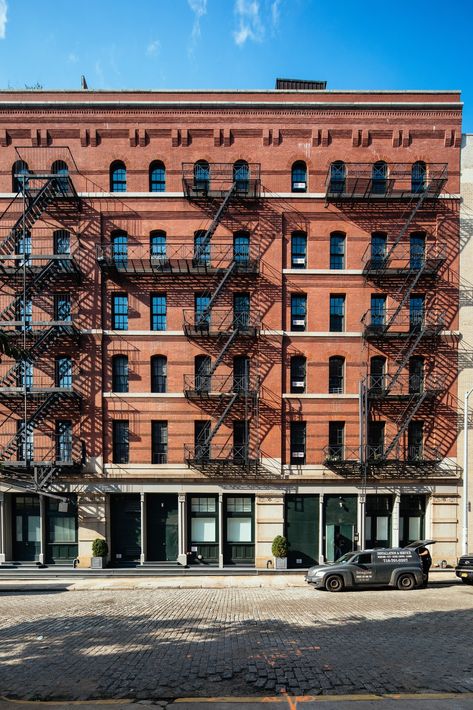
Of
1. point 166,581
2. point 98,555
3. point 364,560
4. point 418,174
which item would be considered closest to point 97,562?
point 98,555

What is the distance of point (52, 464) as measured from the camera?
70.0ft

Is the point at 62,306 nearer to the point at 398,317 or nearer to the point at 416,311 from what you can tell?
the point at 398,317

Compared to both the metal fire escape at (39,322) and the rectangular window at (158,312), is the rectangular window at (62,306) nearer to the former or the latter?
the metal fire escape at (39,322)

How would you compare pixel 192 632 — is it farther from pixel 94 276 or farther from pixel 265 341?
pixel 94 276

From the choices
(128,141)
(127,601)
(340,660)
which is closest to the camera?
(340,660)

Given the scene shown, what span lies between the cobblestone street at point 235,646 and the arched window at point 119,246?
620 inches

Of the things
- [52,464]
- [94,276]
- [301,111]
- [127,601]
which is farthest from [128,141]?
[127,601]

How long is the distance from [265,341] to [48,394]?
37.0 feet

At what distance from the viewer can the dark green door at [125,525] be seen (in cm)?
2222

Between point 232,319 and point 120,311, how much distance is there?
594 cm

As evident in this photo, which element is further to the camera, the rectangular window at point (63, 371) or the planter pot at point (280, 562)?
the rectangular window at point (63, 371)

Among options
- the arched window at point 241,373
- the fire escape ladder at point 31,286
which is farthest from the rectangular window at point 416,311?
the fire escape ladder at point 31,286

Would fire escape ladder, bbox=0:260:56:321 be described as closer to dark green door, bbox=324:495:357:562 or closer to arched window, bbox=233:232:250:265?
arched window, bbox=233:232:250:265

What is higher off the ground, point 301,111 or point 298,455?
point 301,111
